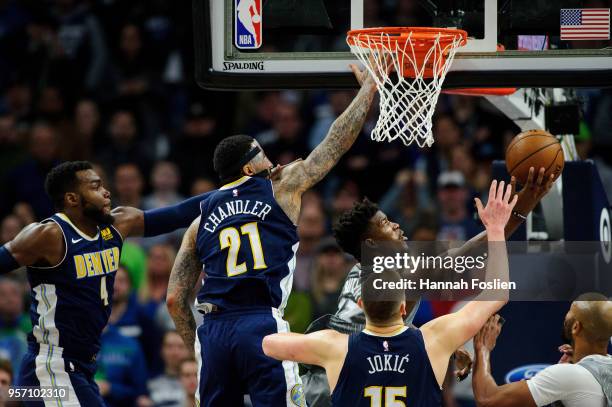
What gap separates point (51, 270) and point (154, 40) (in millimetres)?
7159

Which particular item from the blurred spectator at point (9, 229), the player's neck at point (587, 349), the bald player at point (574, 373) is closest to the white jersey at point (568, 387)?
the bald player at point (574, 373)

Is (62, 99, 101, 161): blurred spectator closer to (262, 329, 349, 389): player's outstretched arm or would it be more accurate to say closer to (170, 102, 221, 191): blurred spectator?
(170, 102, 221, 191): blurred spectator

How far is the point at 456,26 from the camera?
732cm

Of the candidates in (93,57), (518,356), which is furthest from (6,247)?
(93,57)

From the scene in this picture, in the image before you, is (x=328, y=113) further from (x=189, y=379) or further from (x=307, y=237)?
(x=189, y=379)

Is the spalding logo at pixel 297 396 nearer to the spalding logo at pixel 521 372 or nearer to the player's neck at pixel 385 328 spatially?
the player's neck at pixel 385 328

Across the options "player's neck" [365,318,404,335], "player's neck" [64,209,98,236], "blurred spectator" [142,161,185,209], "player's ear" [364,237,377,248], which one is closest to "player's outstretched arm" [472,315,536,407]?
"player's neck" [365,318,404,335]

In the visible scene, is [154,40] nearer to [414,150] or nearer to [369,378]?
[414,150]

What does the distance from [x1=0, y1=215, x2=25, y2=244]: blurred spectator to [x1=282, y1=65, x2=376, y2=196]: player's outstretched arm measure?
5089 mm

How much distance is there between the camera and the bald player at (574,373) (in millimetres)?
6148

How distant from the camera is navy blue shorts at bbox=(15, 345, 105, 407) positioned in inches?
268

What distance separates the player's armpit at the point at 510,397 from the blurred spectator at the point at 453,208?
441cm

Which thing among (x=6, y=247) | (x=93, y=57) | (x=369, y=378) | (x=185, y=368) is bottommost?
(x=185, y=368)

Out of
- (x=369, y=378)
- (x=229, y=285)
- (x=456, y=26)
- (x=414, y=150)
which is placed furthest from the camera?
(x=414, y=150)
